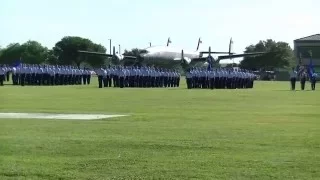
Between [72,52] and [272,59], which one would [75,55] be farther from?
[272,59]

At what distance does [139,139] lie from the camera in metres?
15.1

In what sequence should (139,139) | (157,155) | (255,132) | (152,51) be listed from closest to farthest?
1. (157,155)
2. (139,139)
3. (255,132)
4. (152,51)

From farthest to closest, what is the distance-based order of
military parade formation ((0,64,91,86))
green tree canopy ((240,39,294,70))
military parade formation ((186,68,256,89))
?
green tree canopy ((240,39,294,70)) < military parade formation ((0,64,91,86)) < military parade formation ((186,68,256,89))

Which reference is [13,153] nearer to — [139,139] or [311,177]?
[139,139]

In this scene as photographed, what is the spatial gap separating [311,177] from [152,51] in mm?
77643

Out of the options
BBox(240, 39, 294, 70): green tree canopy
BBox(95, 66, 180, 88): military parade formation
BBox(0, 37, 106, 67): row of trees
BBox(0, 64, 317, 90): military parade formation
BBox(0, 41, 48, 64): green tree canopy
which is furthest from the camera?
BBox(240, 39, 294, 70): green tree canopy

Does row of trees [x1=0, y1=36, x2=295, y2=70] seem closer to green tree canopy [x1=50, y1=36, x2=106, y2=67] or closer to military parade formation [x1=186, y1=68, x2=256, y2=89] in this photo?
green tree canopy [x1=50, y1=36, x2=106, y2=67]

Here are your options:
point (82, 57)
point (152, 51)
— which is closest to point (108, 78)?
point (152, 51)

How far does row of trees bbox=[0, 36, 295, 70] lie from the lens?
502 feet

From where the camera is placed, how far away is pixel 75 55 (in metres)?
154

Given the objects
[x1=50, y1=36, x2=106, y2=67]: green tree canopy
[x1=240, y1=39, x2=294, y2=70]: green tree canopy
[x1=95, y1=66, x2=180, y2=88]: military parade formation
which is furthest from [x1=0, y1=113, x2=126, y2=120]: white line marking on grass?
[x1=240, y1=39, x2=294, y2=70]: green tree canopy

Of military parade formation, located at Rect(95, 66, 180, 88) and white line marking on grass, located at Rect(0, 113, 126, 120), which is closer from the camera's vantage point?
white line marking on grass, located at Rect(0, 113, 126, 120)

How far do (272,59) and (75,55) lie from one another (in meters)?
43.5

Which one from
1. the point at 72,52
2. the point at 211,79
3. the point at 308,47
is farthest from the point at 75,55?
the point at 211,79
